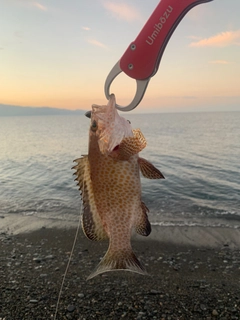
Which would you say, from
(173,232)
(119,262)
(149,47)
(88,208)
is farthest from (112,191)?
(173,232)

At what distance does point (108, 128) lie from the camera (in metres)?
2.80

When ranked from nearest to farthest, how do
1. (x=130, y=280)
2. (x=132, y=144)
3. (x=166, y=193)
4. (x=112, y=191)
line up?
(x=132, y=144)
(x=112, y=191)
(x=130, y=280)
(x=166, y=193)

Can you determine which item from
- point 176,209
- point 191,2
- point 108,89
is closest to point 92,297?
point 108,89

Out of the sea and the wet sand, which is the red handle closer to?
the wet sand

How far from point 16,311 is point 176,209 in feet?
27.5

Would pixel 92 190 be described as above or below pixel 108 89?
below

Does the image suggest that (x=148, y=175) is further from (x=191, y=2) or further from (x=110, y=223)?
(x=191, y=2)

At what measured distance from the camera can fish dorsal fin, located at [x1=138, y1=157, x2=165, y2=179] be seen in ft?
9.53

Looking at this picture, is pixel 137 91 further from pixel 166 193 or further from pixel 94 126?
pixel 166 193

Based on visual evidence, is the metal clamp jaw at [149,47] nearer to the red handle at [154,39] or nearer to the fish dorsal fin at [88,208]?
the red handle at [154,39]

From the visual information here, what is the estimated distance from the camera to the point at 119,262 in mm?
2986

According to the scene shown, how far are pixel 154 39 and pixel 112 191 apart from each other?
161 centimetres

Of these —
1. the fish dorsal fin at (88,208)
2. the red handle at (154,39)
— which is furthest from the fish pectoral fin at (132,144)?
the red handle at (154,39)

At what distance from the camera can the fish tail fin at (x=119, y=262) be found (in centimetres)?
292
